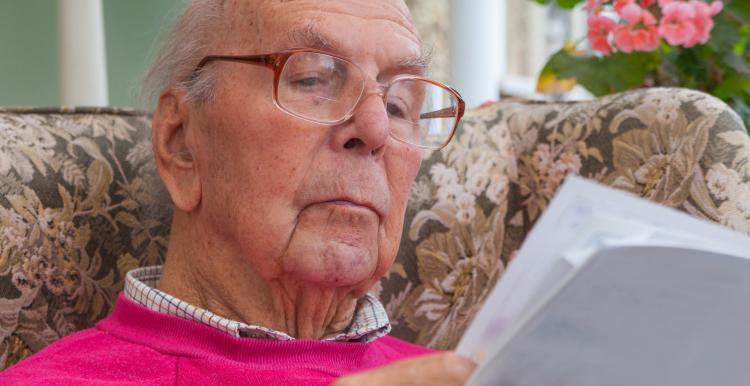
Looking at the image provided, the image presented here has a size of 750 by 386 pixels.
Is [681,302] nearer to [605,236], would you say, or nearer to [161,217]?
[605,236]

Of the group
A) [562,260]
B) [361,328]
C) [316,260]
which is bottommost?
[361,328]

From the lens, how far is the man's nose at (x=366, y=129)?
4.34ft

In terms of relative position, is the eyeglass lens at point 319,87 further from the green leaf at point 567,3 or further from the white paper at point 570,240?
the green leaf at point 567,3

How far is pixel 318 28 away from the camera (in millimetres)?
1347

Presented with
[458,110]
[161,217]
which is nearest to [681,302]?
[458,110]

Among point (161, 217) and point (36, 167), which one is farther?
point (161, 217)

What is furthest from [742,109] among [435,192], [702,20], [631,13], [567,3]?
[435,192]

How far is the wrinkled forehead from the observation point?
53.2 inches

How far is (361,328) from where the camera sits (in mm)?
1481

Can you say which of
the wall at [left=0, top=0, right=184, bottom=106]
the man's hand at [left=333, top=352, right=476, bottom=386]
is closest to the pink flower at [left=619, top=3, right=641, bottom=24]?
the man's hand at [left=333, top=352, right=476, bottom=386]

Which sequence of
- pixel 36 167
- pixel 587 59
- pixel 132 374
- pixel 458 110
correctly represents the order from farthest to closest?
pixel 587 59 < pixel 458 110 < pixel 36 167 < pixel 132 374

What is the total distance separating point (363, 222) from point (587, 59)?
1.02 metres

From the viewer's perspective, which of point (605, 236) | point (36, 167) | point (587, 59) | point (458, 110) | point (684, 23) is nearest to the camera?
point (605, 236)

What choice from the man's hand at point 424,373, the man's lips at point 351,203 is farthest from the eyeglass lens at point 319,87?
the man's hand at point 424,373
